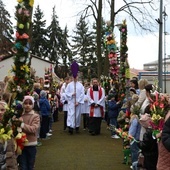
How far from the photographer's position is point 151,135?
556cm

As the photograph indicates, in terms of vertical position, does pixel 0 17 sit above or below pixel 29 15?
above

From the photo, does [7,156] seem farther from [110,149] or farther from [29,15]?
[110,149]

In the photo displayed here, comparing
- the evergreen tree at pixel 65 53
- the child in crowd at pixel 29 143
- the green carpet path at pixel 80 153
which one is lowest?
the green carpet path at pixel 80 153

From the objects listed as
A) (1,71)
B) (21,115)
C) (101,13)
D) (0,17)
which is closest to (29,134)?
(21,115)

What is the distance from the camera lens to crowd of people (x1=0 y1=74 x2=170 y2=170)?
5.56 meters

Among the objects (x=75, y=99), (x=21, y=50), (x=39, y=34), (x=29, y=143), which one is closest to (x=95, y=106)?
(x=75, y=99)

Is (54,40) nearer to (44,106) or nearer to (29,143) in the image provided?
(44,106)

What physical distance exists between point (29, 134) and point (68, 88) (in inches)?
285

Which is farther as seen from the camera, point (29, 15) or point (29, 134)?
point (29, 15)

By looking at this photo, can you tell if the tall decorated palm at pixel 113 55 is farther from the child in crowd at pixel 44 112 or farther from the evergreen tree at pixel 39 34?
the evergreen tree at pixel 39 34

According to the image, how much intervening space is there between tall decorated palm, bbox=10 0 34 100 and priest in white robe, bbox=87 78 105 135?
6.15 metres

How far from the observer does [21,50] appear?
7168 millimetres

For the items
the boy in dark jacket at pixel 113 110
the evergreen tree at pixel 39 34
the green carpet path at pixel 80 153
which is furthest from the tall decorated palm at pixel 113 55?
the evergreen tree at pixel 39 34

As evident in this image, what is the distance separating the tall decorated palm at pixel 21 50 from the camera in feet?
23.6
